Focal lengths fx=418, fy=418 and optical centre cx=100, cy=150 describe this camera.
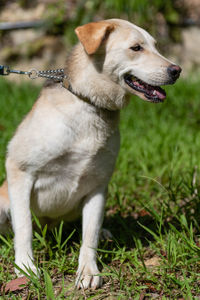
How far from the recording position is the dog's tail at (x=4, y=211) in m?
2.99

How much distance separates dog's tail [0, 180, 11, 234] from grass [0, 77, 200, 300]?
0.12 m

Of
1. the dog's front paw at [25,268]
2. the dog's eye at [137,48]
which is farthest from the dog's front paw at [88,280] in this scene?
the dog's eye at [137,48]

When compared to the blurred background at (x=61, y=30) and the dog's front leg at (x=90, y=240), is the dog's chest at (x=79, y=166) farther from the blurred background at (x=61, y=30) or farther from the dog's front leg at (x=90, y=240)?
the blurred background at (x=61, y=30)

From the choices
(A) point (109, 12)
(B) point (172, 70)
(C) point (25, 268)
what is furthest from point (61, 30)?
(C) point (25, 268)

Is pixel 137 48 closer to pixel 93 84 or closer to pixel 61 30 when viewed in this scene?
pixel 93 84

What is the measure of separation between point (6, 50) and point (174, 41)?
358 centimetres

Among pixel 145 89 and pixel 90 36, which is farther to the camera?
pixel 145 89

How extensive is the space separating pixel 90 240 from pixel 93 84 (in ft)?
3.34

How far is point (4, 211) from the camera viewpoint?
300 centimetres

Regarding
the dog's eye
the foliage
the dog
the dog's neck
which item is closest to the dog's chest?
the dog

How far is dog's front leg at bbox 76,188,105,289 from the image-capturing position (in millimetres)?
2510

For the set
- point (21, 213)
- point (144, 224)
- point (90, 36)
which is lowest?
point (144, 224)

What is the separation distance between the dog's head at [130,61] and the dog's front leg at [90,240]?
76cm

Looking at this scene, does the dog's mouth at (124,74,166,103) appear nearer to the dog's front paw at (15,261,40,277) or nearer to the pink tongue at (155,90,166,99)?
the pink tongue at (155,90,166,99)
